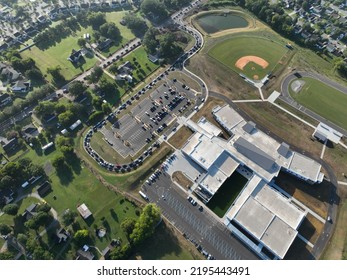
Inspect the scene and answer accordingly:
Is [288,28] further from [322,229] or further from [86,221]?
[86,221]

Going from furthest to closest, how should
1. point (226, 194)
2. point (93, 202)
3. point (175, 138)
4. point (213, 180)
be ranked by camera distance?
point (175, 138) → point (93, 202) → point (226, 194) → point (213, 180)

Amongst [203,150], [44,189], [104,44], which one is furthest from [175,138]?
[104,44]

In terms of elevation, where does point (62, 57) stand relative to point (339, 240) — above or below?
below

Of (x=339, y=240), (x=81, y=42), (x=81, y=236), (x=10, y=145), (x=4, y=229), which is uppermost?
(x=81, y=42)

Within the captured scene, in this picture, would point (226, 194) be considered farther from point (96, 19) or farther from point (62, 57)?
point (96, 19)

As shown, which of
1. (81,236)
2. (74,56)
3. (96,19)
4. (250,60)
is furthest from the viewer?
(96,19)

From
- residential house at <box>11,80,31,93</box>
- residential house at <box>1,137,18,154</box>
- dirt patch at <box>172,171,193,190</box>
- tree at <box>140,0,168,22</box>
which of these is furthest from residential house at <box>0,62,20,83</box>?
dirt patch at <box>172,171,193,190</box>

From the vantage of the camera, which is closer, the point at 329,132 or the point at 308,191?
the point at 308,191

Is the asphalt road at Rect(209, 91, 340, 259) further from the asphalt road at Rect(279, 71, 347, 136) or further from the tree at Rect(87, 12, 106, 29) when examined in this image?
the tree at Rect(87, 12, 106, 29)
